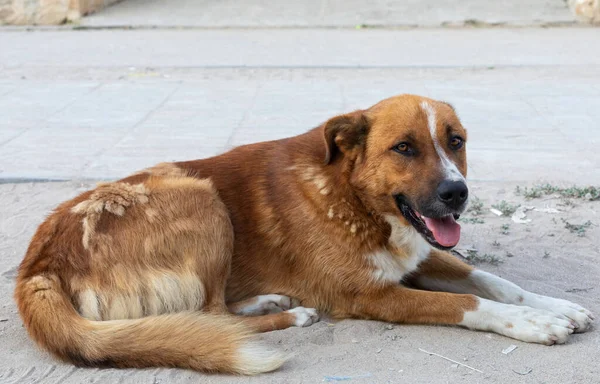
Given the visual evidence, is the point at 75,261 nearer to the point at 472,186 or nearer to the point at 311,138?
the point at 311,138

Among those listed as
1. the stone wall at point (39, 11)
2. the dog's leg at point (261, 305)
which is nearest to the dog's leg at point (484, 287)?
the dog's leg at point (261, 305)

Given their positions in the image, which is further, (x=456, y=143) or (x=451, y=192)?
(x=456, y=143)

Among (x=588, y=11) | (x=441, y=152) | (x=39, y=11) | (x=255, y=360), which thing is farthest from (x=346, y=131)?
(x=39, y=11)

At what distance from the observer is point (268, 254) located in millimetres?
4090

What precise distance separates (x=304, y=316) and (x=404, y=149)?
3.27 ft

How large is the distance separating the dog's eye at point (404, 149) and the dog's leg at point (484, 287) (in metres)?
0.81

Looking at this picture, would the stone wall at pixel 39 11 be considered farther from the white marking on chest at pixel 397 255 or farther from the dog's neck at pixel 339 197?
the white marking on chest at pixel 397 255

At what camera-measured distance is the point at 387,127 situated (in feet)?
12.4

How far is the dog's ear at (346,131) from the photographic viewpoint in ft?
12.6

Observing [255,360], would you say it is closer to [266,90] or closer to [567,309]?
[567,309]

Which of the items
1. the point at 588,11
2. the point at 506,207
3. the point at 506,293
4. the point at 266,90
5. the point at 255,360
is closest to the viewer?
the point at 255,360

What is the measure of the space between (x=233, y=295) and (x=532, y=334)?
5.08 feet

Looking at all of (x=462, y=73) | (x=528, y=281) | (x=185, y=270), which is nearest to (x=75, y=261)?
(x=185, y=270)

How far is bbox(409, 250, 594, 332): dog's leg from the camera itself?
373cm
